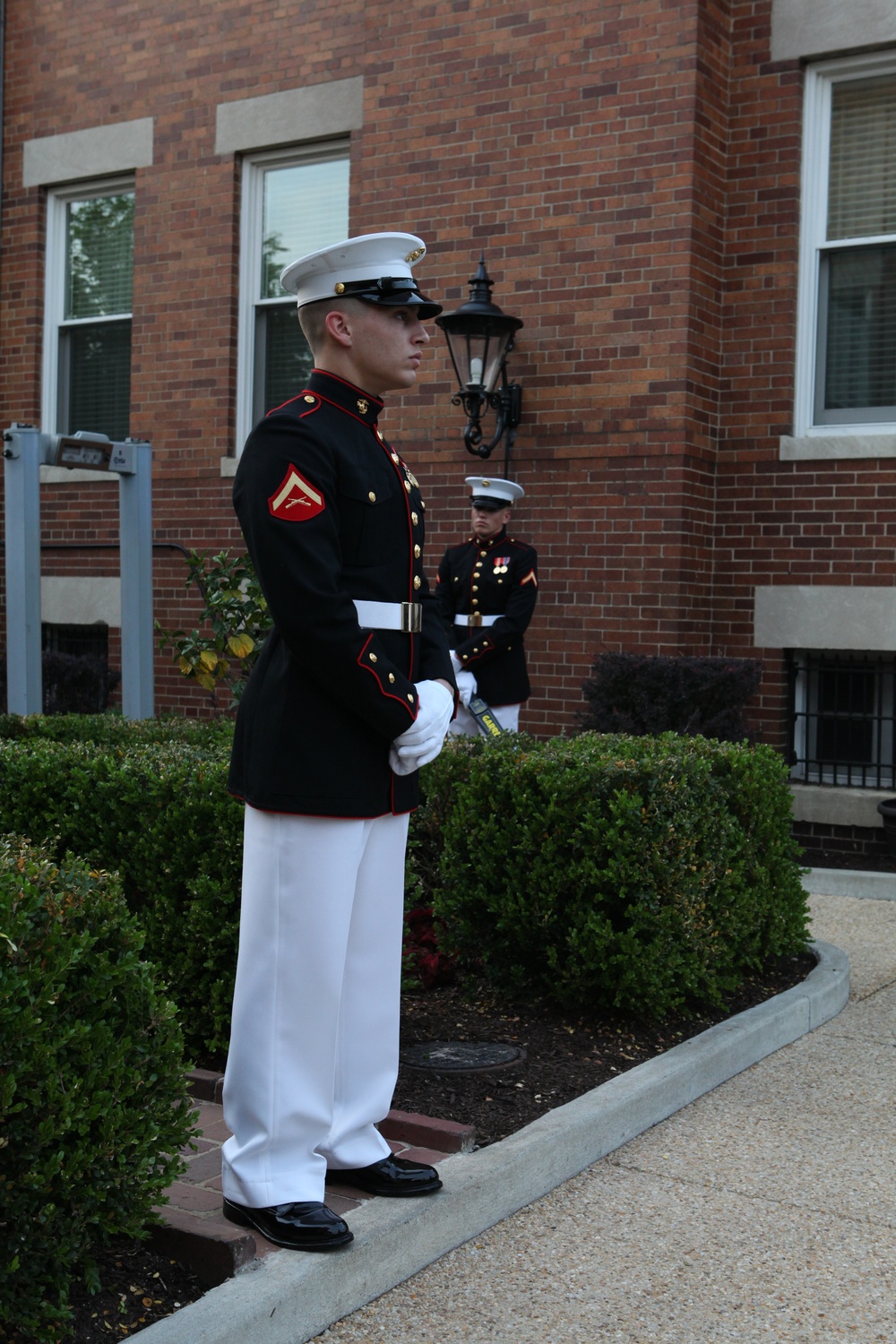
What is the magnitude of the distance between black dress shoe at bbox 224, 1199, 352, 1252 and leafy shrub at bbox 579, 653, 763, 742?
519 cm

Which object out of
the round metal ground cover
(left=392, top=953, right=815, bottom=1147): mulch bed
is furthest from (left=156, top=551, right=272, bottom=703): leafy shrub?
the round metal ground cover

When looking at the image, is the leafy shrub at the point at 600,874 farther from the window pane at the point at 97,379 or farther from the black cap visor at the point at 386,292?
the window pane at the point at 97,379

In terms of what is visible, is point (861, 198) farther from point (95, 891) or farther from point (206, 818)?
point (95, 891)

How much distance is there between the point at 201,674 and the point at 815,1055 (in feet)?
13.6

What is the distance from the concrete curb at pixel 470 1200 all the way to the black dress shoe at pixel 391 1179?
3 cm

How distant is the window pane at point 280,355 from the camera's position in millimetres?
10734

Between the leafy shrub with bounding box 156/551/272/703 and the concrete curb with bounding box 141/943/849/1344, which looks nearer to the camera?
the concrete curb with bounding box 141/943/849/1344

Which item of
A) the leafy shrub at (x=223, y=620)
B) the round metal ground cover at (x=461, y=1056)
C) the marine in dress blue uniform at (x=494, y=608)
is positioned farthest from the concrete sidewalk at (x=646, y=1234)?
the leafy shrub at (x=223, y=620)

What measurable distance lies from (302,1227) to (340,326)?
1982mm

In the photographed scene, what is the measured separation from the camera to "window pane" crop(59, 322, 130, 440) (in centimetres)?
1159

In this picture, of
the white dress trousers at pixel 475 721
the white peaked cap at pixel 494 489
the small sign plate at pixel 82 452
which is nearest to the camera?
the small sign plate at pixel 82 452

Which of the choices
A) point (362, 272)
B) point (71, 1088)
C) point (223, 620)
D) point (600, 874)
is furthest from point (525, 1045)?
point (223, 620)

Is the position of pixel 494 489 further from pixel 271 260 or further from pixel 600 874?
pixel 600 874

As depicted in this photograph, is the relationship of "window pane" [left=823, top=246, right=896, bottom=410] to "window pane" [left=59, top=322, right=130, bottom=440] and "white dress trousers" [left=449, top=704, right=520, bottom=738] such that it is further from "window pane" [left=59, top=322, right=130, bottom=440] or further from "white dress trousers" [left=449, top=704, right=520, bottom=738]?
"window pane" [left=59, top=322, right=130, bottom=440]
